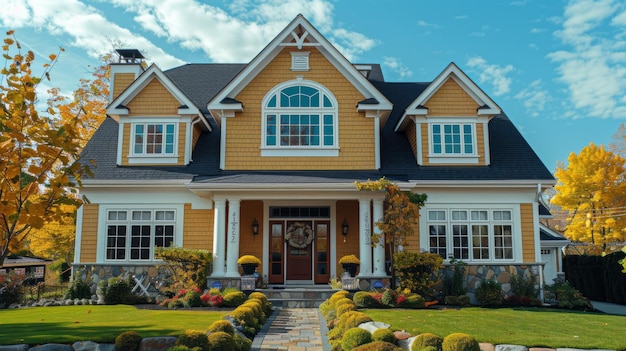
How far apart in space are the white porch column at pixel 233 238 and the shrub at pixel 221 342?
7607mm

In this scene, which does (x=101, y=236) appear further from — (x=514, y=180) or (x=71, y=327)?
(x=514, y=180)

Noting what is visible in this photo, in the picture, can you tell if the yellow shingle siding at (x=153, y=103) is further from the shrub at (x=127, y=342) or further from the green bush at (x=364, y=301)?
the shrub at (x=127, y=342)

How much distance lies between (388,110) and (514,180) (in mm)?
4709

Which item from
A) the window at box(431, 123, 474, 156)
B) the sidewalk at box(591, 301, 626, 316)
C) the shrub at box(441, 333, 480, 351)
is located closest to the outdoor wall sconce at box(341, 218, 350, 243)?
the window at box(431, 123, 474, 156)

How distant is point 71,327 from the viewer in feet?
33.6

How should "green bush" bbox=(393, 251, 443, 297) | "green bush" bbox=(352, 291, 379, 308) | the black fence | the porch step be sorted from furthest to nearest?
the black fence, "green bush" bbox=(393, 251, 443, 297), the porch step, "green bush" bbox=(352, 291, 379, 308)

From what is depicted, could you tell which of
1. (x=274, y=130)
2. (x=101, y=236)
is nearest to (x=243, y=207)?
(x=274, y=130)

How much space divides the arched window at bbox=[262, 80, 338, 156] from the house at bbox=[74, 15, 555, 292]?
1.4 inches

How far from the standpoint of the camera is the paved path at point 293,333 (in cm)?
921

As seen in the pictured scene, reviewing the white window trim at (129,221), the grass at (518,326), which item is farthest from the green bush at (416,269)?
the white window trim at (129,221)

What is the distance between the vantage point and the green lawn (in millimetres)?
9008

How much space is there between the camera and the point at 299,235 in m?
17.9

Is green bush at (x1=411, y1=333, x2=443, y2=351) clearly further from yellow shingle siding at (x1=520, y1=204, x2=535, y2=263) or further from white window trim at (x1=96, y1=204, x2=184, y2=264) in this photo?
white window trim at (x1=96, y1=204, x2=184, y2=264)

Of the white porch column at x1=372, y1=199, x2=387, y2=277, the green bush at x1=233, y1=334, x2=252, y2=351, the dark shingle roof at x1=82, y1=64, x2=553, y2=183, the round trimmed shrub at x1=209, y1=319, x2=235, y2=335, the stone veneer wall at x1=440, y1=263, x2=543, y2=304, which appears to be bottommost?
the green bush at x1=233, y1=334, x2=252, y2=351
